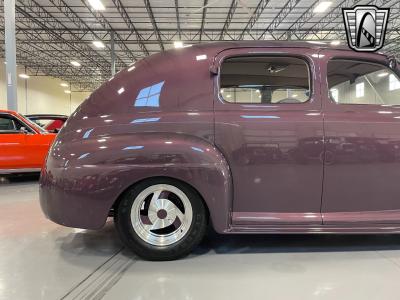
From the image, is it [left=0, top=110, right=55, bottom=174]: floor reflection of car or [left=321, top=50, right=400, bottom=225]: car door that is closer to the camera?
[left=321, top=50, right=400, bottom=225]: car door

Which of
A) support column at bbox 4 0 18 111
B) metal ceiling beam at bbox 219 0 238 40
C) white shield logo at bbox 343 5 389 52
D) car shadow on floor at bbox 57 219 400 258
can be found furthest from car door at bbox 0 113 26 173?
metal ceiling beam at bbox 219 0 238 40

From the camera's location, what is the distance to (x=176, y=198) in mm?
3098

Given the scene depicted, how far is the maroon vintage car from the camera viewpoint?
2.99 m

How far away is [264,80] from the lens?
130 inches

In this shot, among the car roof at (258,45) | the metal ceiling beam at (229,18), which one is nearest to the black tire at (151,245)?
the car roof at (258,45)

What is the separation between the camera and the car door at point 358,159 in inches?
122

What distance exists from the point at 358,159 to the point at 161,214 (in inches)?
63.2

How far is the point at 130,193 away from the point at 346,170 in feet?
5.57

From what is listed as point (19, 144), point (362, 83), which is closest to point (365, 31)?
point (362, 83)

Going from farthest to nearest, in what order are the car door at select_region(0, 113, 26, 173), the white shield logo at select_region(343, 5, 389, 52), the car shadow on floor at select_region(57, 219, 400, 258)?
the car door at select_region(0, 113, 26, 173)
the white shield logo at select_region(343, 5, 389, 52)
the car shadow on floor at select_region(57, 219, 400, 258)

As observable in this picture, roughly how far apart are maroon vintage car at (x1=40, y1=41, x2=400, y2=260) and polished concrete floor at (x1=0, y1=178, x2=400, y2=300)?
25cm

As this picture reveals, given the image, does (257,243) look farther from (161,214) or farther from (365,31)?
(365,31)

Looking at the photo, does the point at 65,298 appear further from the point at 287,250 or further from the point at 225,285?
the point at 287,250

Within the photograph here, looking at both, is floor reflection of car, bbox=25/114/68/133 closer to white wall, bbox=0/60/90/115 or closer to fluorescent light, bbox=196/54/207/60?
fluorescent light, bbox=196/54/207/60
